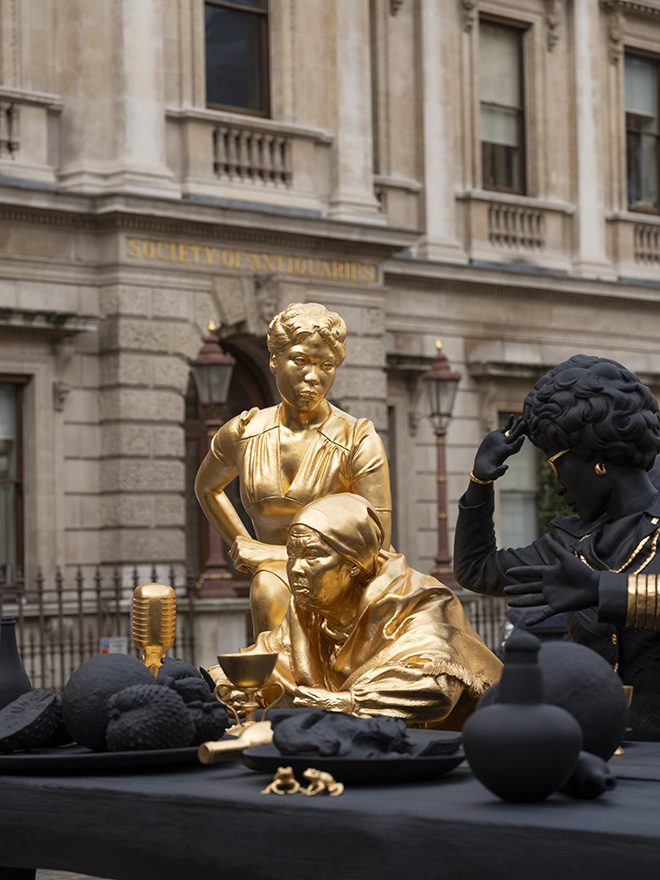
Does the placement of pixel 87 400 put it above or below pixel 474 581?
above

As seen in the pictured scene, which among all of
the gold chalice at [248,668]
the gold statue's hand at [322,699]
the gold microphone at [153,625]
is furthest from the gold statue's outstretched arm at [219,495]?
the gold chalice at [248,668]

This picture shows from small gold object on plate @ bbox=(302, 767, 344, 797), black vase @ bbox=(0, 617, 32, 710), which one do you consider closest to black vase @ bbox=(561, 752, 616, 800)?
small gold object on plate @ bbox=(302, 767, 344, 797)

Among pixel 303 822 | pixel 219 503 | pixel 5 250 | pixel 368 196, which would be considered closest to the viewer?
pixel 303 822

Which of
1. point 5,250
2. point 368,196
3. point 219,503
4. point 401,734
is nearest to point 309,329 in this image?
point 219,503

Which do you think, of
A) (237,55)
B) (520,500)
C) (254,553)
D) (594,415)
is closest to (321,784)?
(594,415)

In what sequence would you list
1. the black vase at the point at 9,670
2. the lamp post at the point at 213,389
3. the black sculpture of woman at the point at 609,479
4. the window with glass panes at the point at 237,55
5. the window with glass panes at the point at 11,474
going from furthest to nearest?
the window with glass panes at the point at 237,55 → the window with glass panes at the point at 11,474 → the lamp post at the point at 213,389 → the black sculpture of woman at the point at 609,479 → the black vase at the point at 9,670

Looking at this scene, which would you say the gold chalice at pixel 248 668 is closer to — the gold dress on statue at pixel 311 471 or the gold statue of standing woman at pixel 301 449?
the gold statue of standing woman at pixel 301 449

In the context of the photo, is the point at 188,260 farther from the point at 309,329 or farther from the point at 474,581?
the point at 474,581

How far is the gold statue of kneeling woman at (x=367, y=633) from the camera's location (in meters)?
5.46

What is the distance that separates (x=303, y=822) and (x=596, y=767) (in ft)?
1.90

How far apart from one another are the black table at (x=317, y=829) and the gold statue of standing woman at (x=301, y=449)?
2.86 metres

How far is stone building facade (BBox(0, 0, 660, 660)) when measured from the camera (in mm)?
18375

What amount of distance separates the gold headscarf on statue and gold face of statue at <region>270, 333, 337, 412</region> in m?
1.22

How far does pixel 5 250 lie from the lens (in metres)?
17.9
